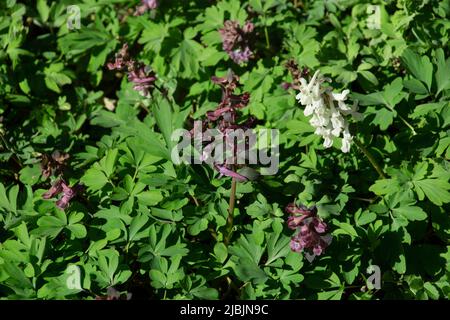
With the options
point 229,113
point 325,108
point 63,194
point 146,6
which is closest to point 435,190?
point 325,108

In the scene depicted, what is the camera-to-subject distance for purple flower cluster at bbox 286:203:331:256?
259 cm

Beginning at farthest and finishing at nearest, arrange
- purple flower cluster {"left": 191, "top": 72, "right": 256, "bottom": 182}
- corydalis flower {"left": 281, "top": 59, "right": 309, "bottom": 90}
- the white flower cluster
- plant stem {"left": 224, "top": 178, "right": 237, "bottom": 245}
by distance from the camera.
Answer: corydalis flower {"left": 281, "top": 59, "right": 309, "bottom": 90} < plant stem {"left": 224, "top": 178, "right": 237, "bottom": 245} < purple flower cluster {"left": 191, "top": 72, "right": 256, "bottom": 182} < the white flower cluster

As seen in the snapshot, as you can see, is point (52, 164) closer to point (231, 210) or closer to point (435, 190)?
point (231, 210)

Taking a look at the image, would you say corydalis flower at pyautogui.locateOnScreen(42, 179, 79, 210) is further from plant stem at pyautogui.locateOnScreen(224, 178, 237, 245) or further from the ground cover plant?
plant stem at pyautogui.locateOnScreen(224, 178, 237, 245)

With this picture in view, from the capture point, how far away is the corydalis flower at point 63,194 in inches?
117

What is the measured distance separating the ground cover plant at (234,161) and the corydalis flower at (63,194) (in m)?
0.01

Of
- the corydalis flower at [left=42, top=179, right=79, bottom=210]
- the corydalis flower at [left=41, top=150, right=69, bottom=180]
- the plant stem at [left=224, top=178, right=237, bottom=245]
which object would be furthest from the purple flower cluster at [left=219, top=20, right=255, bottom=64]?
the corydalis flower at [left=42, top=179, right=79, bottom=210]

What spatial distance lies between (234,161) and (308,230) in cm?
56


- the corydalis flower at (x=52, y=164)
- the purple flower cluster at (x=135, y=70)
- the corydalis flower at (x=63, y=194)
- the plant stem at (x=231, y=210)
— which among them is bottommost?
the plant stem at (x=231, y=210)

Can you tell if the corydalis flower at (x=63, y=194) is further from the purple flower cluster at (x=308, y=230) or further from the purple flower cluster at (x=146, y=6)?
the purple flower cluster at (x=146, y=6)

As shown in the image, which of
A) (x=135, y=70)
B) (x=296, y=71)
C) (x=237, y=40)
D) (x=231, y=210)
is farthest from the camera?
(x=237, y=40)

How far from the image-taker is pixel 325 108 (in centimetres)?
263

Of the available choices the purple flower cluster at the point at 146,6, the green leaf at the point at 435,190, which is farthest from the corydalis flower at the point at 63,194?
the green leaf at the point at 435,190

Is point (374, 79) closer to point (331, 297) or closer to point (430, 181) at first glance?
point (430, 181)
